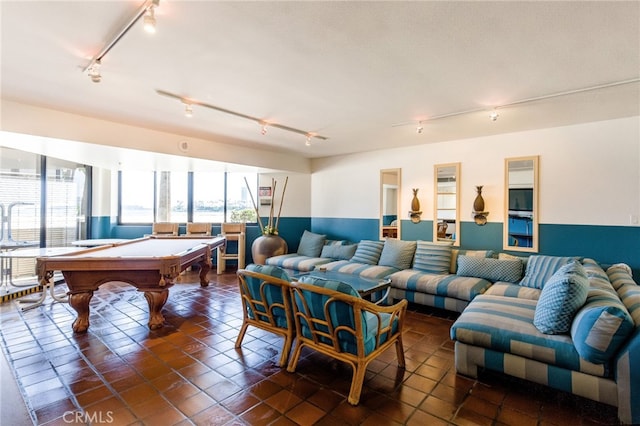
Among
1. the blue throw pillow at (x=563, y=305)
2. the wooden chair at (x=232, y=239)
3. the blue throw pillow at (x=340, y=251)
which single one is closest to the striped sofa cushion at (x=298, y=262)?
the blue throw pillow at (x=340, y=251)

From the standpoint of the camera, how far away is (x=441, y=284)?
397cm

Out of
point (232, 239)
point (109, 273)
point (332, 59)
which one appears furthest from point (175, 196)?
point (332, 59)

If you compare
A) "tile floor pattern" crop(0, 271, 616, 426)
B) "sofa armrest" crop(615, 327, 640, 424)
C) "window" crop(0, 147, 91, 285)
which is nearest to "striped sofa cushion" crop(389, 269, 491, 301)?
"tile floor pattern" crop(0, 271, 616, 426)

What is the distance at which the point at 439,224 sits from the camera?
203 inches

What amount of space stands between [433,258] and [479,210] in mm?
1037

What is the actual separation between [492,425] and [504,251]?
10.5ft

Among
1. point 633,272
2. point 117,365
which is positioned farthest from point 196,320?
point 633,272

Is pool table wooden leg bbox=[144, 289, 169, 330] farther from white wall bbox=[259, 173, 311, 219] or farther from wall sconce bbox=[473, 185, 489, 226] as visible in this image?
wall sconce bbox=[473, 185, 489, 226]

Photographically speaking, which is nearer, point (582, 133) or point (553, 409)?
point (553, 409)

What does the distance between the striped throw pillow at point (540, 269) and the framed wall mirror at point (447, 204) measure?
3.87ft

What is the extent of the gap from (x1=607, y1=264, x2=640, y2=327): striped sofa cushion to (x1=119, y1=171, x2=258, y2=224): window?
20.5ft

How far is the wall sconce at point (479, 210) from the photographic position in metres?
4.70

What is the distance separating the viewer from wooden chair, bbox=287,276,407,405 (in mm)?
2152

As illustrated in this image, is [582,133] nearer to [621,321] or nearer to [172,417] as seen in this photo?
[621,321]
